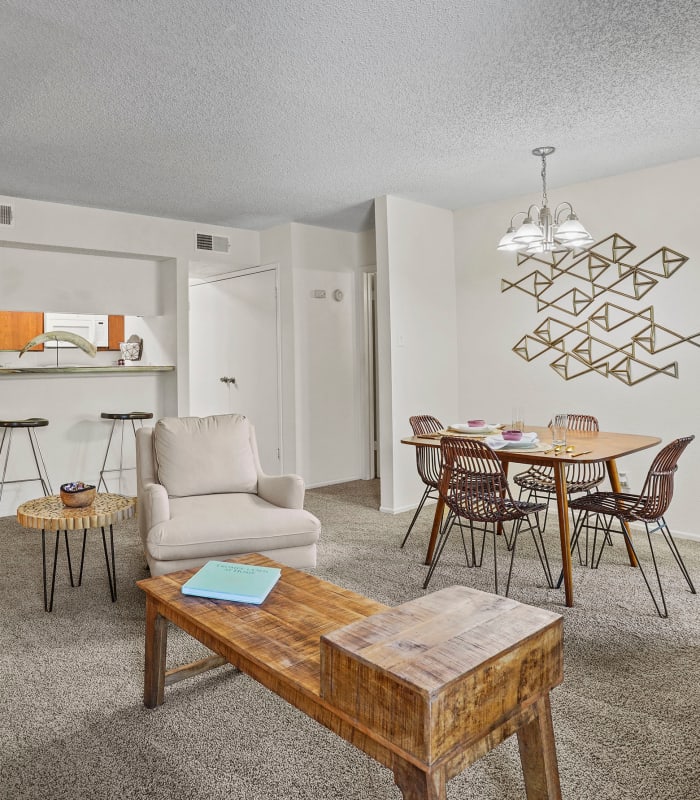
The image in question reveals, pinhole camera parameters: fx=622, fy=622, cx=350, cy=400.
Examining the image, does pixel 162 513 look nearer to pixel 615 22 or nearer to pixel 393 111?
pixel 393 111

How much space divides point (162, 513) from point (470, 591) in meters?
1.80

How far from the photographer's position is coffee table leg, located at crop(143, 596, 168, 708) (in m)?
2.02

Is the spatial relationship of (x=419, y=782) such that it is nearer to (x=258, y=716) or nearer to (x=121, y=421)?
(x=258, y=716)

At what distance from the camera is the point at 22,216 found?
4789 millimetres

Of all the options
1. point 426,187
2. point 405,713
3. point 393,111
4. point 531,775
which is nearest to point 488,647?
point 405,713

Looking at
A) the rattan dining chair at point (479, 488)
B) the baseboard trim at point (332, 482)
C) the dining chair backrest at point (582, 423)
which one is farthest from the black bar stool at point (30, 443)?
the dining chair backrest at point (582, 423)

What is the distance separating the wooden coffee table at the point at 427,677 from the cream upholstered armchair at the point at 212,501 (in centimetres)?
115

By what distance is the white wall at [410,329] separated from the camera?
4906mm

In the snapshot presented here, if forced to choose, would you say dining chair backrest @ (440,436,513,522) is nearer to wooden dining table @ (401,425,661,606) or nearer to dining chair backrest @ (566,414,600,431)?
wooden dining table @ (401,425,661,606)

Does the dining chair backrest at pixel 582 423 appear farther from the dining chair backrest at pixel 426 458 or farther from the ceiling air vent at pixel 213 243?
the ceiling air vent at pixel 213 243

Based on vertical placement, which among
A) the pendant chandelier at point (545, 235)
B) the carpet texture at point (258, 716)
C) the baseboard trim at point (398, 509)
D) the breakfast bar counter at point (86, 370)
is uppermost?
the pendant chandelier at point (545, 235)

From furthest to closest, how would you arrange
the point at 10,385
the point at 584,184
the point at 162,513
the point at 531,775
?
1. the point at 10,385
2. the point at 584,184
3. the point at 162,513
4. the point at 531,775

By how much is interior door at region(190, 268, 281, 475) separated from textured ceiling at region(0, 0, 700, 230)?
1453mm

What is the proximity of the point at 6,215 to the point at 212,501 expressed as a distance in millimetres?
3072
